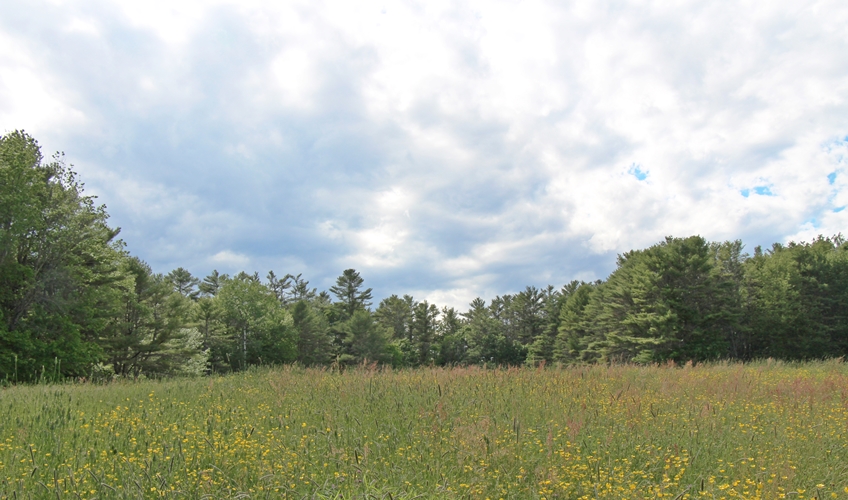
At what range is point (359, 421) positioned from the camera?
21.3 feet

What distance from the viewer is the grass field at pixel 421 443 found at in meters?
4.48

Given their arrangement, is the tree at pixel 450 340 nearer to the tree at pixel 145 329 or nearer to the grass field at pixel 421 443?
the tree at pixel 145 329

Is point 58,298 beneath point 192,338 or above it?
above

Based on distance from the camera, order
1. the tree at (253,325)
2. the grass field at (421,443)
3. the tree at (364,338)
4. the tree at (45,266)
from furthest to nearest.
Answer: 1. the tree at (364,338)
2. the tree at (253,325)
3. the tree at (45,266)
4. the grass field at (421,443)

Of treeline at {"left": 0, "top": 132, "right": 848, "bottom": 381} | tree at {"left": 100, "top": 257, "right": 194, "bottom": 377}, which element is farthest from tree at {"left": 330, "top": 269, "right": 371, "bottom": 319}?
tree at {"left": 100, "top": 257, "right": 194, "bottom": 377}

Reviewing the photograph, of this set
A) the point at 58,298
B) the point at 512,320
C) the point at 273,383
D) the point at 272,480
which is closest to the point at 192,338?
the point at 58,298

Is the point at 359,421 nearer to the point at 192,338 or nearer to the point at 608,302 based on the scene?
the point at 192,338

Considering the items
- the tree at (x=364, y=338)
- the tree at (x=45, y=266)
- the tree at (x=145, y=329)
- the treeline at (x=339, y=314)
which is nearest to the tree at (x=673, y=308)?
the treeline at (x=339, y=314)

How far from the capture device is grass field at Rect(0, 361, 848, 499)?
4480 millimetres

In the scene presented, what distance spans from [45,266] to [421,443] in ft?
77.7

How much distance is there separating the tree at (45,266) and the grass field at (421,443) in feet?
47.8

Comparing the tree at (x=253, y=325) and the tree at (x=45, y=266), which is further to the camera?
the tree at (x=253, y=325)

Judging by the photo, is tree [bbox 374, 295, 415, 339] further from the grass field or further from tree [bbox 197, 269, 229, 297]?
the grass field

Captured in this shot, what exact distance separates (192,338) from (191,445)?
32957 mm
